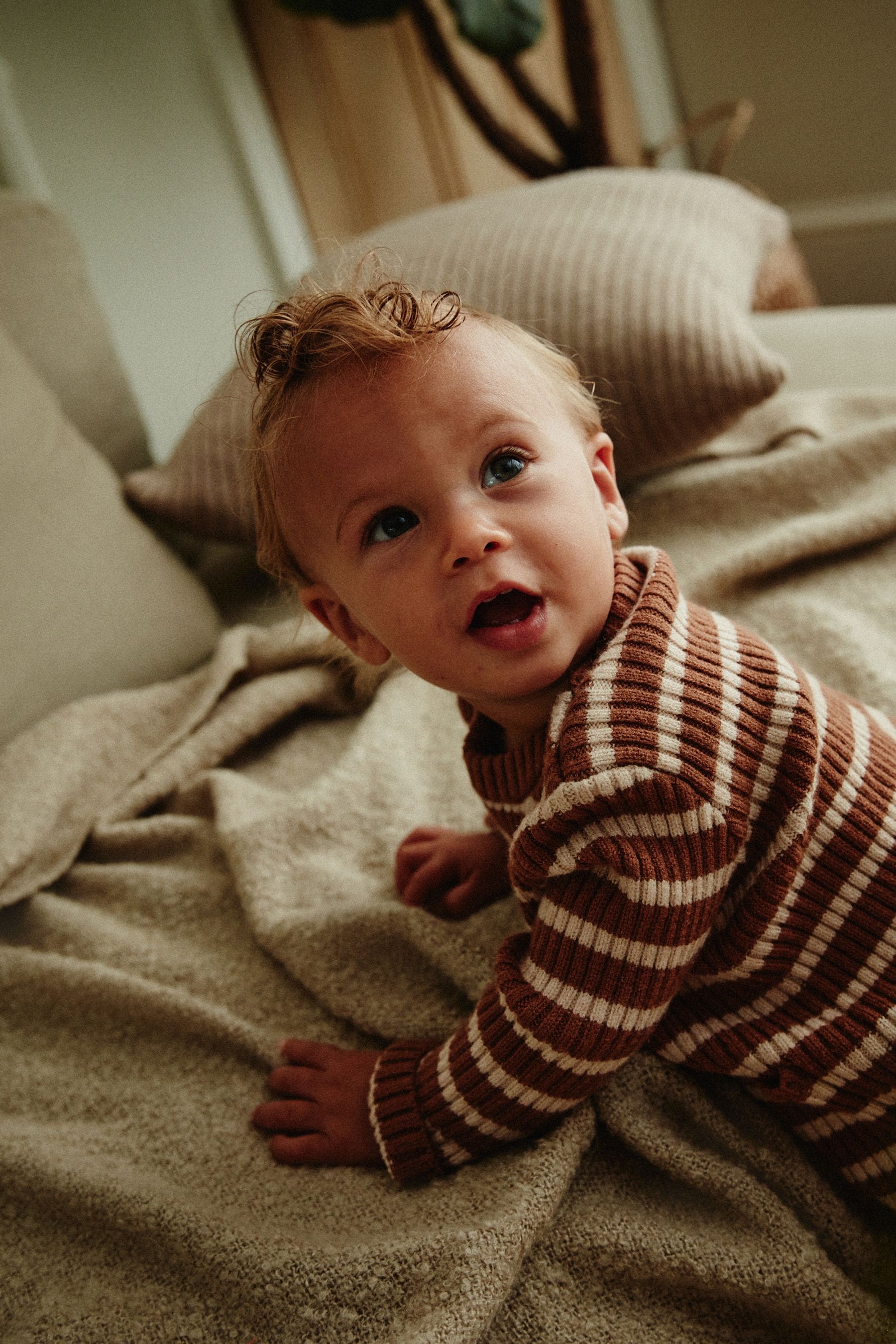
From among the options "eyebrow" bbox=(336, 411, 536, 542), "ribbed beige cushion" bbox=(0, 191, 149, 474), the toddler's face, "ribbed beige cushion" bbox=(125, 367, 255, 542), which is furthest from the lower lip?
"ribbed beige cushion" bbox=(0, 191, 149, 474)

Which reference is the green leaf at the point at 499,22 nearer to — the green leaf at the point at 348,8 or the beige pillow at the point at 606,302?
the green leaf at the point at 348,8

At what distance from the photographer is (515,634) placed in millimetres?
608

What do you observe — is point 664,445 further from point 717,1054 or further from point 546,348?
point 717,1054

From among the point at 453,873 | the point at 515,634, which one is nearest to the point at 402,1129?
the point at 453,873

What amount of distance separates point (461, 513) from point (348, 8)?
5.04 ft

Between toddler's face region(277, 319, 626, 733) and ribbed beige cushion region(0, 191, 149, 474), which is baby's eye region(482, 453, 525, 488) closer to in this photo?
toddler's face region(277, 319, 626, 733)

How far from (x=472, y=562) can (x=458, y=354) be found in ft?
0.43

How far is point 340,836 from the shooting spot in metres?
0.90

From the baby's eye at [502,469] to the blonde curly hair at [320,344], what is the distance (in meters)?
0.08

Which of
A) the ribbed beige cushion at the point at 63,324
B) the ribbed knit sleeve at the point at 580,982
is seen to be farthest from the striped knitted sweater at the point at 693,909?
the ribbed beige cushion at the point at 63,324

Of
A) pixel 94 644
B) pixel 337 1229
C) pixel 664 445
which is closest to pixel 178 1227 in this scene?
pixel 337 1229

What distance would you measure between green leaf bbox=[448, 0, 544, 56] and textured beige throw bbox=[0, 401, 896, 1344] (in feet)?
3.12

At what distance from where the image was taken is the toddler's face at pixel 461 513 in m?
0.61

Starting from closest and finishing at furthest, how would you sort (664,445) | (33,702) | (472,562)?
(472,562)
(33,702)
(664,445)
